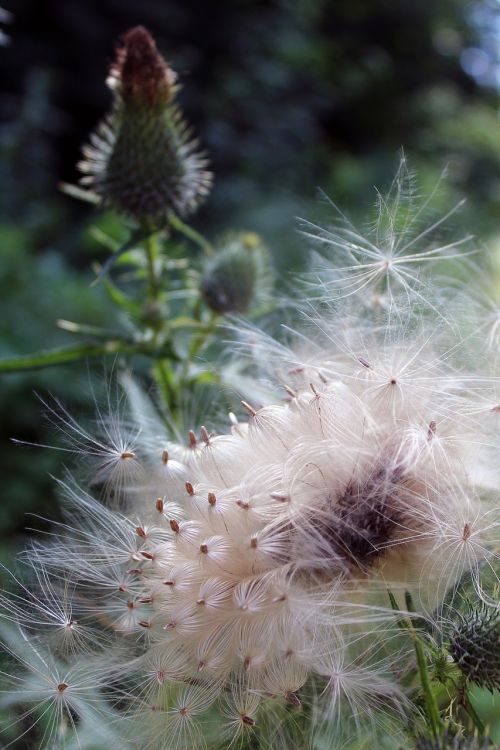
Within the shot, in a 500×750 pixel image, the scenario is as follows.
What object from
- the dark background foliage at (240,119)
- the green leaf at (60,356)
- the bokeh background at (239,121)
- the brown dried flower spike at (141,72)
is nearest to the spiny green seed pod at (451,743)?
the green leaf at (60,356)

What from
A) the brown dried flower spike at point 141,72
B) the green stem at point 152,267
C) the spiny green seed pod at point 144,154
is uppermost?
the brown dried flower spike at point 141,72

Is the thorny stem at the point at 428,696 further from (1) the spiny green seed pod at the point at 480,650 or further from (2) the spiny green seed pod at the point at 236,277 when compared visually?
(2) the spiny green seed pod at the point at 236,277

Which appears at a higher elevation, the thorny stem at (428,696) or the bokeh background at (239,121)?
the thorny stem at (428,696)

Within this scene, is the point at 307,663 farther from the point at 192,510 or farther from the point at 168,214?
the point at 168,214

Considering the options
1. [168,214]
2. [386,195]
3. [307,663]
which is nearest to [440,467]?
[307,663]

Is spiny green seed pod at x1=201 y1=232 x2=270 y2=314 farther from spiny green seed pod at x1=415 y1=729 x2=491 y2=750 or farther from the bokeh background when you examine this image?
spiny green seed pod at x1=415 y1=729 x2=491 y2=750

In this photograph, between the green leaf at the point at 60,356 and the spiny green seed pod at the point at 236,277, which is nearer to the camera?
the green leaf at the point at 60,356

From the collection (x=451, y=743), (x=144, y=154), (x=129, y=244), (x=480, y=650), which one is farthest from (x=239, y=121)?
(x=451, y=743)

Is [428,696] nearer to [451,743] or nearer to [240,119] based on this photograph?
[451,743]

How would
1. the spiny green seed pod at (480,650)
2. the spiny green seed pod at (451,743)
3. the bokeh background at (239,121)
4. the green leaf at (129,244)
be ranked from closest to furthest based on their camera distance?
the spiny green seed pod at (451,743), the spiny green seed pod at (480,650), the green leaf at (129,244), the bokeh background at (239,121)
